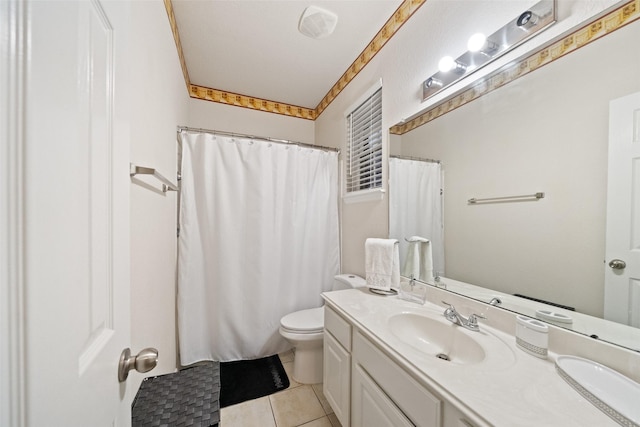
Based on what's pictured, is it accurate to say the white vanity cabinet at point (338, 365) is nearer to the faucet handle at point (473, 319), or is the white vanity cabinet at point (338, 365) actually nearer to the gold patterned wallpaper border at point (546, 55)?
the faucet handle at point (473, 319)

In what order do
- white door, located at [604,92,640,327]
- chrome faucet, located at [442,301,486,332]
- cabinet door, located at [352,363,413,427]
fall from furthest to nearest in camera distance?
chrome faucet, located at [442,301,486,332], cabinet door, located at [352,363,413,427], white door, located at [604,92,640,327]

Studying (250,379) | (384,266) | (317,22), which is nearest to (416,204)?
(384,266)

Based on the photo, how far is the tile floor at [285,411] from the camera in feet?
4.37

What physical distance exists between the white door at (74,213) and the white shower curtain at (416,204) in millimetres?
1284

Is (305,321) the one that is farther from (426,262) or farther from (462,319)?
(462,319)

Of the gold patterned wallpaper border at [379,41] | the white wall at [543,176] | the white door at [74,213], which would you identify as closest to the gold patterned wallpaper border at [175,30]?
the white door at [74,213]

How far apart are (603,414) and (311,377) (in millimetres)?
1488

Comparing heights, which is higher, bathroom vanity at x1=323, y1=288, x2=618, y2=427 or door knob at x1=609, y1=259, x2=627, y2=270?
door knob at x1=609, y1=259, x2=627, y2=270

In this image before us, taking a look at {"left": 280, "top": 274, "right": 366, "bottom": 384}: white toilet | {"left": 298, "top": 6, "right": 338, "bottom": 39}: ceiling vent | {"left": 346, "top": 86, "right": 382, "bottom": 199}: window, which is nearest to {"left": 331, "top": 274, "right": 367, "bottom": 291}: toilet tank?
{"left": 280, "top": 274, "right": 366, "bottom": 384}: white toilet

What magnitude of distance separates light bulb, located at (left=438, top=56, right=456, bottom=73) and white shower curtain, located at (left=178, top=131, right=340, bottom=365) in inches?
46.6

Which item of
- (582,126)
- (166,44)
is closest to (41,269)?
(582,126)

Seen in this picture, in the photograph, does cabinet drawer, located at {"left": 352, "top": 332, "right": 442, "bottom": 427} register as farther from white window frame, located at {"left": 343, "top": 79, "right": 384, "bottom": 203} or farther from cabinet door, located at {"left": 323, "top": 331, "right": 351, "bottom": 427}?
white window frame, located at {"left": 343, "top": 79, "right": 384, "bottom": 203}

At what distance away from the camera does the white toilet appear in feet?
5.15

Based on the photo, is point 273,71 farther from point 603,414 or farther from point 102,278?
point 603,414
